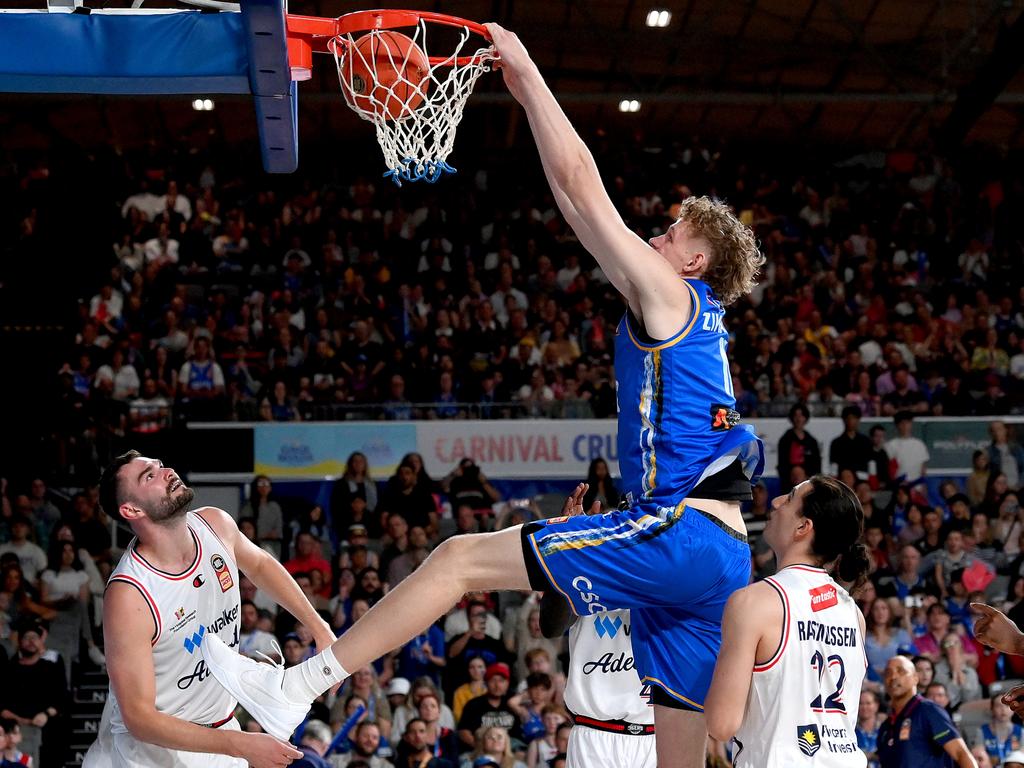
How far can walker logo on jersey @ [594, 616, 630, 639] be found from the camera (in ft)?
20.8

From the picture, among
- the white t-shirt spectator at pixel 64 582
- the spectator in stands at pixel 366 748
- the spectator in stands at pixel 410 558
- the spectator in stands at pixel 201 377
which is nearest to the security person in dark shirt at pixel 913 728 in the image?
the spectator in stands at pixel 366 748

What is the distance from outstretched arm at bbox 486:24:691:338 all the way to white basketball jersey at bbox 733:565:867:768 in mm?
1051

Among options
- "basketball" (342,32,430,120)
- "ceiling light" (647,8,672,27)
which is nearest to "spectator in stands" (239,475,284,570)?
"basketball" (342,32,430,120)

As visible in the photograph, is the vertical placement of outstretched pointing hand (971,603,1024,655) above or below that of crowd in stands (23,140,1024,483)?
below

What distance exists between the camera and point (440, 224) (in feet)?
63.3

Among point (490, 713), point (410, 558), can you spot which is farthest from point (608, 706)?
point (410, 558)

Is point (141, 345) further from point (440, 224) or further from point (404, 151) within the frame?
point (404, 151)

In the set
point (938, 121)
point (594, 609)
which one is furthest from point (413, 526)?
point (938, 121)

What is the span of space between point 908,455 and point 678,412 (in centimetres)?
1099

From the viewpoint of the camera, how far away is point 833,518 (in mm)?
4316

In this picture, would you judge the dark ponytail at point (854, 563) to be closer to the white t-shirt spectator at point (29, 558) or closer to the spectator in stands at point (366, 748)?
the spectator in stands at point (366, 748)

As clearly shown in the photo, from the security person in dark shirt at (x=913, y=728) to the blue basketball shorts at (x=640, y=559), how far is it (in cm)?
375

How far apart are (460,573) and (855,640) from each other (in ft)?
4.72

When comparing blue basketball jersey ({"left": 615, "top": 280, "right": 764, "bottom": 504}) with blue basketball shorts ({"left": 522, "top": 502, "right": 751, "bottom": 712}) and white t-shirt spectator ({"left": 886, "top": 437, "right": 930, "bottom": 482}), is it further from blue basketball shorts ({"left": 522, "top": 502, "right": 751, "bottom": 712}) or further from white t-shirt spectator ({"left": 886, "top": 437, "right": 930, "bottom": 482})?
white t-shirt spectator ({"left": 886, "top": 437, "right": 930, "bottom": 482})
